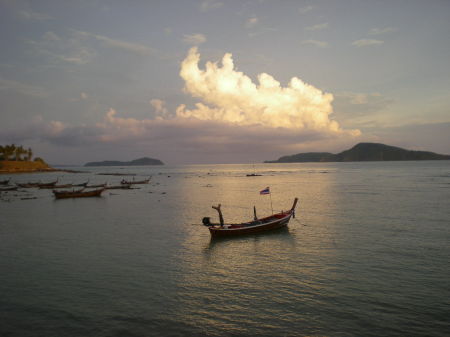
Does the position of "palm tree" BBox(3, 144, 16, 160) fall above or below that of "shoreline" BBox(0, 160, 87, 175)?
above

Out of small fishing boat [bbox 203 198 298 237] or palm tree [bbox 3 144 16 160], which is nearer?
small fishing boat [bbox 203 198 298 237]

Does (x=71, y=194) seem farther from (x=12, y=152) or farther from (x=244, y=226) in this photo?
(x=12, y=152)

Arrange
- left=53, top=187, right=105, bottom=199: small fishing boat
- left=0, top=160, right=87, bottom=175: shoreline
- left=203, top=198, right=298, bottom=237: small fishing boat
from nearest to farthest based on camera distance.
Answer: left=203, top=198, right=298, bottom=237: small fishing boat < left=53, top=187, right=105, bottom=199: small fishing boat < left=0, top=160, right=87, bottom=175: shoreline

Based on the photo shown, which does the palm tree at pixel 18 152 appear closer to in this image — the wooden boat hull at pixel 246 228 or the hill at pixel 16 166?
the hill at pixel 16 166

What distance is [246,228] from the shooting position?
94.5ft

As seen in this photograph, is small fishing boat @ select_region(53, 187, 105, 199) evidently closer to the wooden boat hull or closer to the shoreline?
the wooden boat hull

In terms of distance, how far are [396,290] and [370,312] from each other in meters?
3.25

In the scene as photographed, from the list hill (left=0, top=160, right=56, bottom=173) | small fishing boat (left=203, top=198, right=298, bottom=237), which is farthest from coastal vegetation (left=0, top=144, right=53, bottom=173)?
small fishing boat (left=203, top=198, right=298, bottom=237)

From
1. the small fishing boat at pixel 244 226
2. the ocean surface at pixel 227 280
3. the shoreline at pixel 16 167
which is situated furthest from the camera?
the shoreline at pixel 16 167

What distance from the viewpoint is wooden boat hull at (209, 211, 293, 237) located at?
27.7m

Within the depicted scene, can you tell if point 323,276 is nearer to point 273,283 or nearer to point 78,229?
point 273,283

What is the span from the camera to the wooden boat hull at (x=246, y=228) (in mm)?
27719

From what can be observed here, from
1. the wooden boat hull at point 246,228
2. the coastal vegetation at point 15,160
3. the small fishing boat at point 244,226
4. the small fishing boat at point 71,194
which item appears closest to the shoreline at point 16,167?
the coastal vegetation at point 15,160

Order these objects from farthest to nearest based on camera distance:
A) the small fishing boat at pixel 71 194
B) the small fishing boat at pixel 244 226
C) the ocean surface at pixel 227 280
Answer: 1. the small fishing boat at pixel 71 194
2. the small fishing boat at pixel 244 226
3. the ocean surface at pixel 227 280
